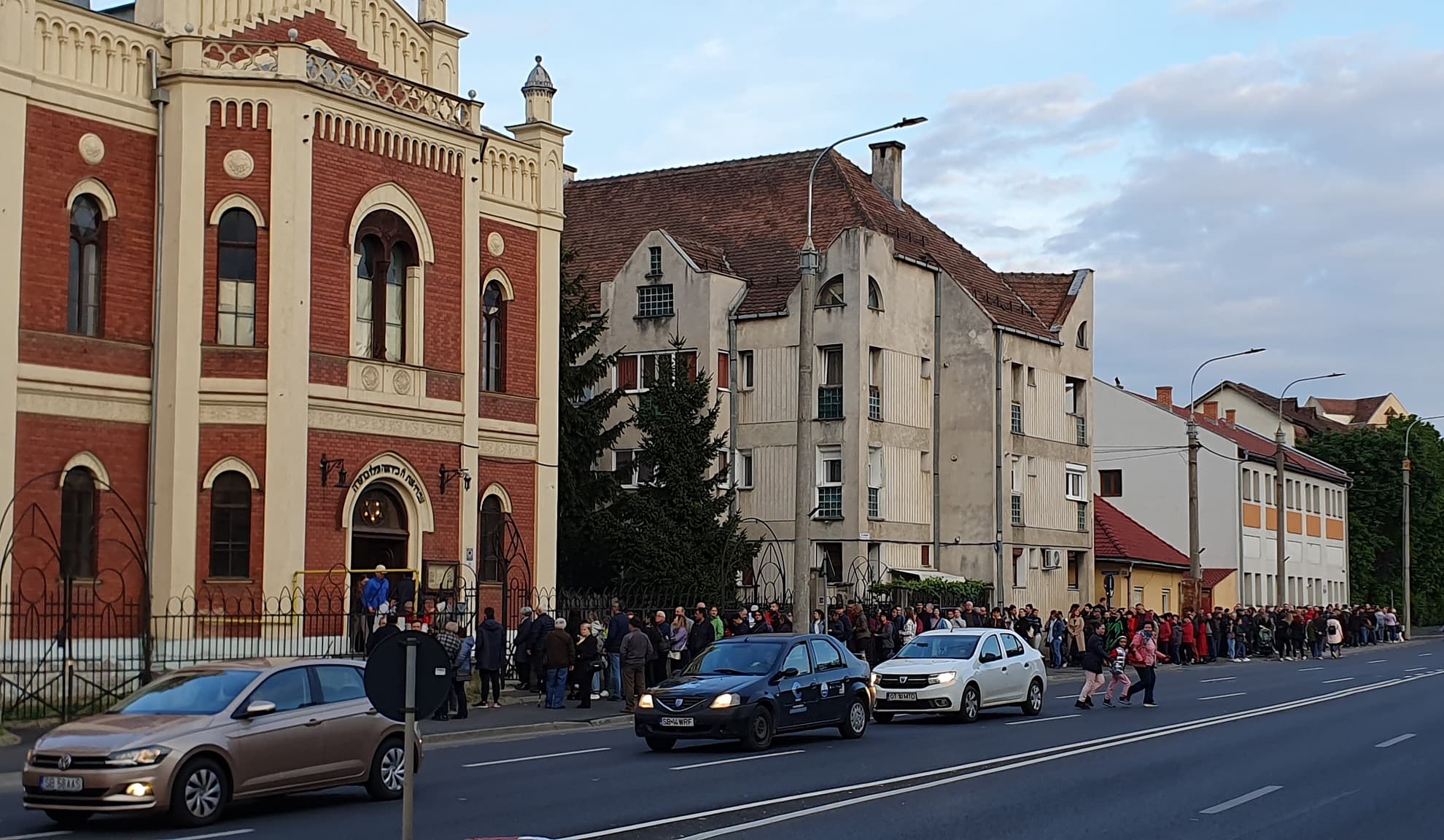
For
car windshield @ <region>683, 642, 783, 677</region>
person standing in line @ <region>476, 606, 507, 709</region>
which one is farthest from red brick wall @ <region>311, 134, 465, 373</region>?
car windshield @ <region>683, 642, 783, 677</region>

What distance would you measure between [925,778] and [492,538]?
18146 mm

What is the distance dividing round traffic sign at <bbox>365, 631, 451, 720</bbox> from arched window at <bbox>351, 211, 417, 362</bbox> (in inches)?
791

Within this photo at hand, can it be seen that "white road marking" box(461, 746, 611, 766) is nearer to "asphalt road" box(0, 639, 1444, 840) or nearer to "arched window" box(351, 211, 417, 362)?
"asphalt road" box(0, 639, 1444, 840)

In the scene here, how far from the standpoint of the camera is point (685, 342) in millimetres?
49188

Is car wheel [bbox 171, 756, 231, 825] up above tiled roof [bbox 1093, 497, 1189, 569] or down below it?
below

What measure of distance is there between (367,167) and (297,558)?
7009 mm

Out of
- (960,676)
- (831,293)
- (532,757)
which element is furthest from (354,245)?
(831,293)

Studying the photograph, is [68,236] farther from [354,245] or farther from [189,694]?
[189,694]

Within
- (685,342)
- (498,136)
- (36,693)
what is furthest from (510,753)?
(685,342)

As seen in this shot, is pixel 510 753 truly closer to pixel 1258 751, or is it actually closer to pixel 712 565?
pixel 1258 751

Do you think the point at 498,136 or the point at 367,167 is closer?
the point at 367,167

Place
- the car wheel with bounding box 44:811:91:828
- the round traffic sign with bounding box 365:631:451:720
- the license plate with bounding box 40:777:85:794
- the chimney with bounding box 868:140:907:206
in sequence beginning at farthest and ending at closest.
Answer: the chimney with bounding box 868:140:907:206 → the car wheel with bounding box 44:811:91:828 → the license plate with bounding box 40:777:85:794 → the round traffic sign with bounding box 365:631:451:720

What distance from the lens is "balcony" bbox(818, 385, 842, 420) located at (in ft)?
157

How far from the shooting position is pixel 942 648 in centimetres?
2789
